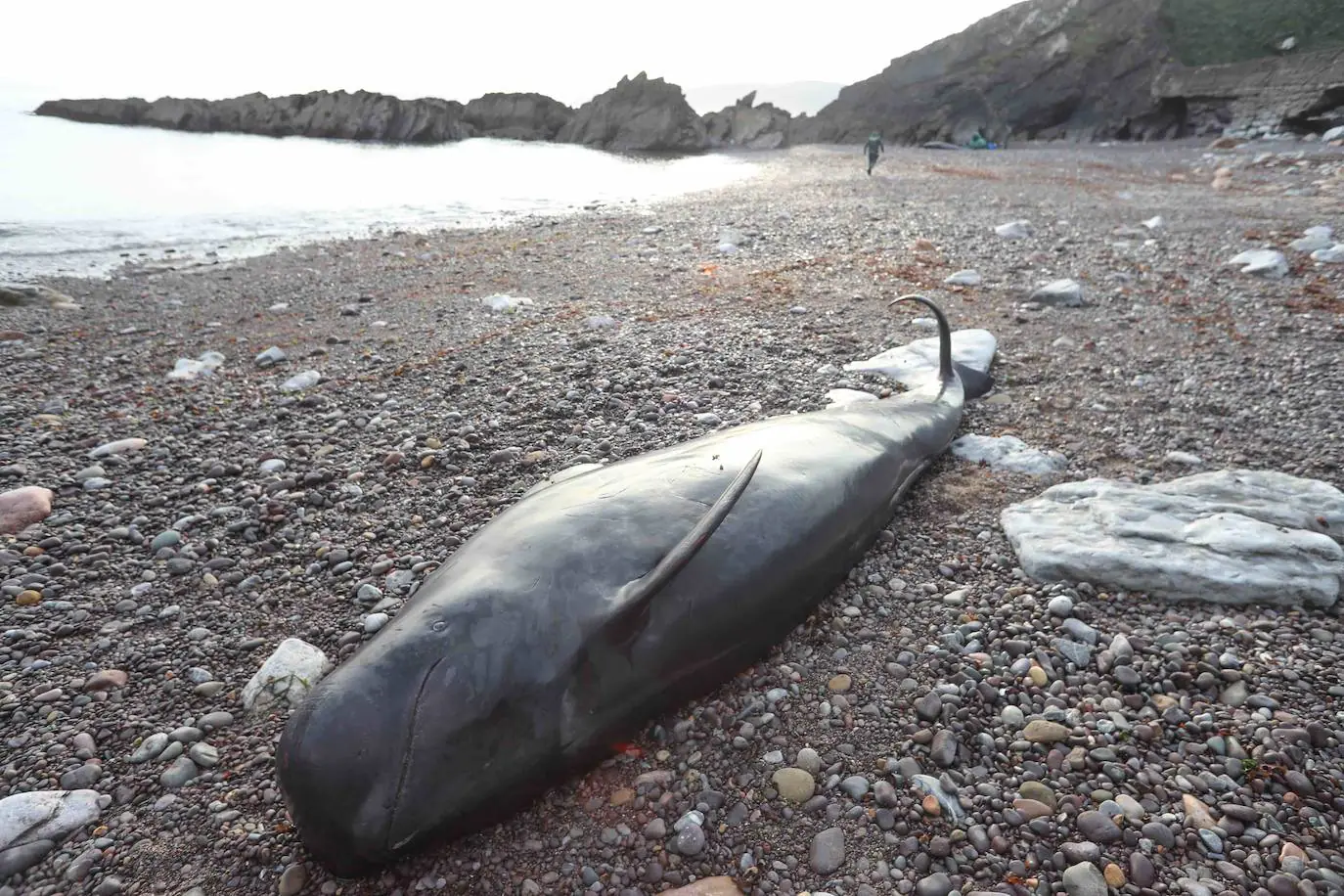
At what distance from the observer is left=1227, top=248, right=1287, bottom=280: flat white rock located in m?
7.18

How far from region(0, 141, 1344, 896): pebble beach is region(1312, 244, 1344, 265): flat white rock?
9.5 inches

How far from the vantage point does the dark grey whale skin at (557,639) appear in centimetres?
193

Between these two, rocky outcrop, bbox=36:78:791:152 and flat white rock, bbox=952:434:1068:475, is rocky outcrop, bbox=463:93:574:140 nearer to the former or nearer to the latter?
rocky outcrop, bbox=36:78:791:152

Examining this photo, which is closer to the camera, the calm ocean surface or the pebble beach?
the pebble beach

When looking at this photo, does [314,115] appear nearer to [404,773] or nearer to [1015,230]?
[1015,230]

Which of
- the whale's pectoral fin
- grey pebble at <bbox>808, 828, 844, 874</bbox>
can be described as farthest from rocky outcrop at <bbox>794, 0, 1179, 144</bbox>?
grey pebble at <bbox>808, 828, 844, 874</bbox>

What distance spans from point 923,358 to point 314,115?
59.4 m

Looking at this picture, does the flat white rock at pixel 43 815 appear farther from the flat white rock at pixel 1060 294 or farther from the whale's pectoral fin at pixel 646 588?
the flat white rock at pixel 1060 294

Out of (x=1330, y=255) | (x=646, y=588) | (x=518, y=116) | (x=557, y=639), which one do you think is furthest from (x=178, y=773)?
(x=518, y=116)

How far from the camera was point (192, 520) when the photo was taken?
358 centimetres

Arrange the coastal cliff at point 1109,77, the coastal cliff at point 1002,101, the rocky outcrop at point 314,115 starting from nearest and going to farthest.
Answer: the coastal cliff at point 1109,77
the coastal cliff at point 1002,101
the rocky outcrop at point 314,115

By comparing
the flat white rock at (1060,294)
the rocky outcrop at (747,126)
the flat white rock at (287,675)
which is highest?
the rocky outcrop at (747,126)

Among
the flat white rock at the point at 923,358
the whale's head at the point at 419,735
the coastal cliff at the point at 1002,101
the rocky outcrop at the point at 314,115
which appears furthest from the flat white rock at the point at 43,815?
the rocky outcrop at the point at 314,115

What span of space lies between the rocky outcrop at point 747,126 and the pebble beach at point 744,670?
46.3 meters
